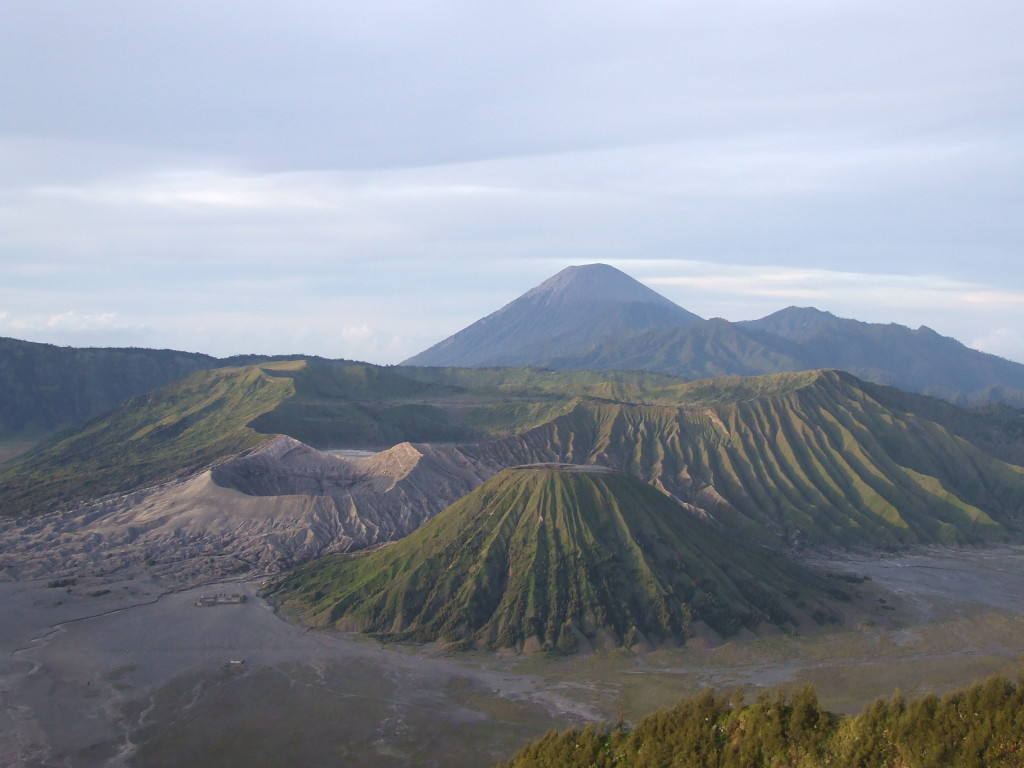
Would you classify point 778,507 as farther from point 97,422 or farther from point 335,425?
point 97,422

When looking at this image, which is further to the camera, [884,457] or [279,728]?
[884,457]

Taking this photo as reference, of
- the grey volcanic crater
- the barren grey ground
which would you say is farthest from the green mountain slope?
the barren grey ground

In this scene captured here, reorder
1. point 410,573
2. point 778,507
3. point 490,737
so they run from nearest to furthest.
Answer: point 490,737
point 410,573
point 778,507

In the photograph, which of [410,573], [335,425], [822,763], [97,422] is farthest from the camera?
[97,422]

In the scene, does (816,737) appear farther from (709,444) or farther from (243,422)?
(243,422)

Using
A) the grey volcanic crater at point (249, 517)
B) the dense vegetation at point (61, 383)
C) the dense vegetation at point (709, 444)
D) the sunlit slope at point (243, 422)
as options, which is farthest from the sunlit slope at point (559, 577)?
the dense vegetation at point (61, 383)

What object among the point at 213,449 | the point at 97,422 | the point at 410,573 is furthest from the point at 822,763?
the point at 97,422

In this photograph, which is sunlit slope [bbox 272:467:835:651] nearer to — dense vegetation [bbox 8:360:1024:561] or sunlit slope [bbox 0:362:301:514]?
dense vegetation [bbox 8:360:1024:561]
